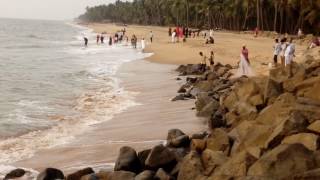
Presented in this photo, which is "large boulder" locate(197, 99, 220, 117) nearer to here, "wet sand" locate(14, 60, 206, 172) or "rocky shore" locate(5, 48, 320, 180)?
"wet sand" locate(14, 60, 206, 172)

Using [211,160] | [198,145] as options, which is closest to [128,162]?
[198,145]

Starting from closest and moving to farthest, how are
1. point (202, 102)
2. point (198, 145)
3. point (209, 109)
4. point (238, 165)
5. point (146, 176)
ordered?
1. point (238, 165)
2. point (146, 176)
3. point (198, 145)
4. point (209, 109)
5. point (202, 102)

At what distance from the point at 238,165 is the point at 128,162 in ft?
8.30

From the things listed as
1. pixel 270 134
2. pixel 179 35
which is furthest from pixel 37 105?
pixel 179 35

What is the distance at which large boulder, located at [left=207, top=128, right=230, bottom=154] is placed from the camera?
31.1ft

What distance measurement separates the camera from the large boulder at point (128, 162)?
30.3 ft

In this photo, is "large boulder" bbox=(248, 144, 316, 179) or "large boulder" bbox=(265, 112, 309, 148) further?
"large boulder" bbox=(265, 112, 309, 148)

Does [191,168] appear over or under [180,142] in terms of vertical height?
over

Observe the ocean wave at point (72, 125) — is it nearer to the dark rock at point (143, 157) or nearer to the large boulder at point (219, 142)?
the dark rock at point (143, 157)

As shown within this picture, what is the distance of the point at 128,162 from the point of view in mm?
9289

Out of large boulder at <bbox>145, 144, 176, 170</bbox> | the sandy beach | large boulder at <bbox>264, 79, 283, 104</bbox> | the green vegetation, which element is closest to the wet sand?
the sandy beach

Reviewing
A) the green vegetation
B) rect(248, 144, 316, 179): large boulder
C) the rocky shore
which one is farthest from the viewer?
the green vegetation

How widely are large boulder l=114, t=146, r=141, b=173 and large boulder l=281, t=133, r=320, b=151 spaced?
2809 millimetres

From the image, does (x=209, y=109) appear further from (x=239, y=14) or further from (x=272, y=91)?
(x=239, y=14)
